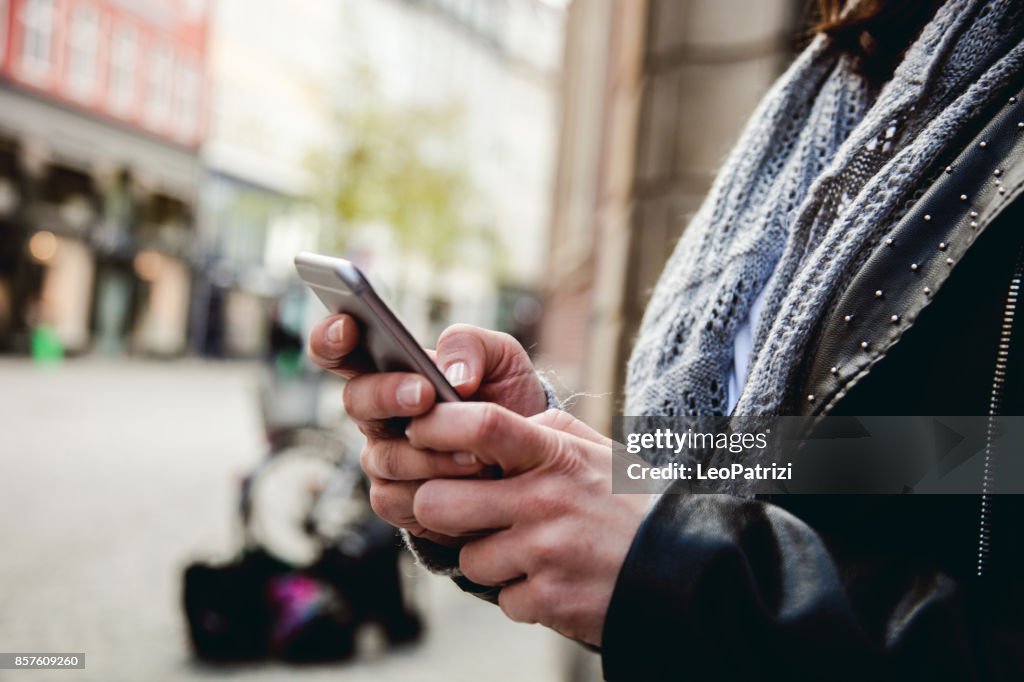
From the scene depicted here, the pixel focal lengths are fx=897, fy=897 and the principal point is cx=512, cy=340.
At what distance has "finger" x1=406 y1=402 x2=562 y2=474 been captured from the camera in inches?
29.0

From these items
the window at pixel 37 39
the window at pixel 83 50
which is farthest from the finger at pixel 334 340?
the window at pixel 83 50

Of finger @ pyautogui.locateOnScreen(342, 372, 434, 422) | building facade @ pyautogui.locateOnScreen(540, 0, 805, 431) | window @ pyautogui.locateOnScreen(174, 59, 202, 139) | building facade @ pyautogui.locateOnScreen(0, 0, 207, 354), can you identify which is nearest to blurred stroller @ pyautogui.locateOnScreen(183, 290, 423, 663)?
building facade @ pyautogui.locateOnScreen(540, 0, 805, 431)

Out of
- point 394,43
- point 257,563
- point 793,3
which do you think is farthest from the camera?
point 394,43

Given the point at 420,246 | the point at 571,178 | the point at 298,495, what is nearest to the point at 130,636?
the point at 298,495

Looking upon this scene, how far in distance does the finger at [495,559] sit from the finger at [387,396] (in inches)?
5.1

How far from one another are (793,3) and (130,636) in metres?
4.02

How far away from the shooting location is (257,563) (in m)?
4.21

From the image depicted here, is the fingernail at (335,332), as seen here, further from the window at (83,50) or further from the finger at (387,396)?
the window at (83,50)

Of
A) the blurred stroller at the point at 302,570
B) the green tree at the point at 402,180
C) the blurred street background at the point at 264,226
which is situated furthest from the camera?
the green tree at the point at 402,180

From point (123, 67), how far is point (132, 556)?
2129 cm

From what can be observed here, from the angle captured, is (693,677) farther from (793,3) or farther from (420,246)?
(420,246)

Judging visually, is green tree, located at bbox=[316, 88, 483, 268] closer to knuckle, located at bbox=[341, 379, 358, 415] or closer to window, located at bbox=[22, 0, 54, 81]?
window, located at bbox=[22, 0, 54, 81]

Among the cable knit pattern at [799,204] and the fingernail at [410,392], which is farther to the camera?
the cable knit pattern at [799,204]

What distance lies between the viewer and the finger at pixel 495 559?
772 millimetres
